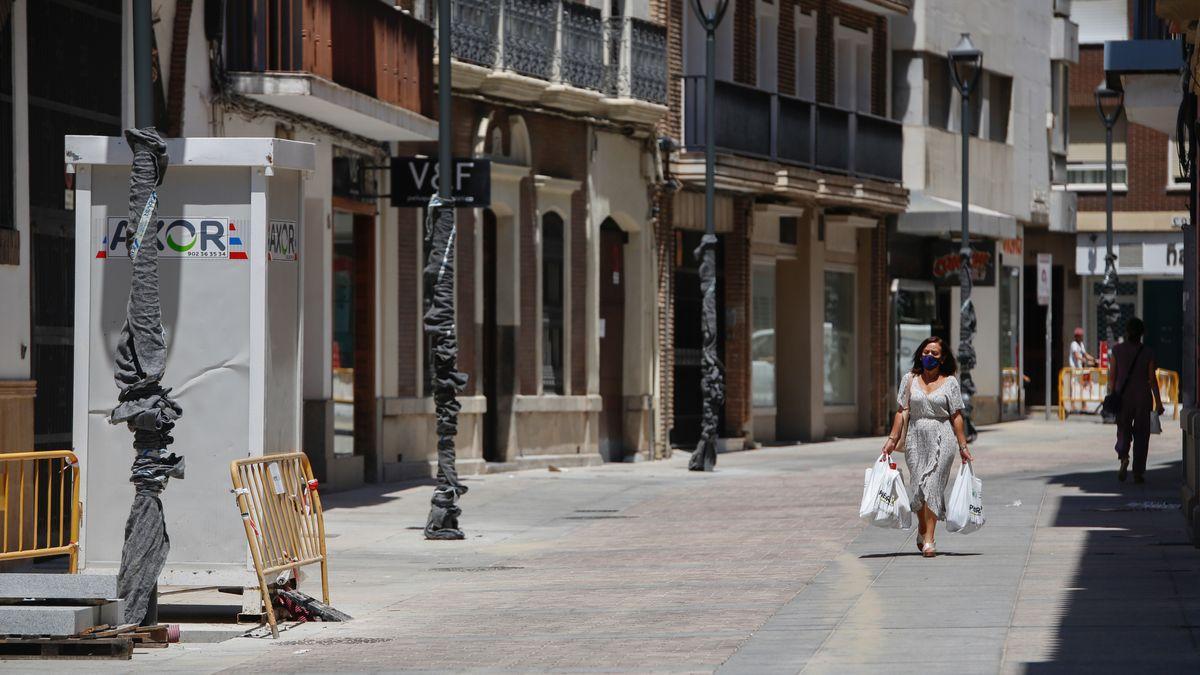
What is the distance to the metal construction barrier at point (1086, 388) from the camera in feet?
146

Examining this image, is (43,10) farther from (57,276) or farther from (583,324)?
(583,324)

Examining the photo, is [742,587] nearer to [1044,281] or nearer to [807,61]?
[807,61]

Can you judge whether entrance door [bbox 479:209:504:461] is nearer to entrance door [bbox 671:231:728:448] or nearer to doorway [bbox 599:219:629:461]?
doorway [bbox 599:219:629:461]

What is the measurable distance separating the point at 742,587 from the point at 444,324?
5264mm

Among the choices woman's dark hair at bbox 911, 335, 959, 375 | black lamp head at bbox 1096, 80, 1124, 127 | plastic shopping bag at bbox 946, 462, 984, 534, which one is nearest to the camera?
plastic shopping bag at bbox 946, 462, 984, 534

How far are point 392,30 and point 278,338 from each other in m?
10.6

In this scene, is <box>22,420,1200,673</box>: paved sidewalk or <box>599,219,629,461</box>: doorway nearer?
<box>22,420,1200,673</box>: paved sidewalk

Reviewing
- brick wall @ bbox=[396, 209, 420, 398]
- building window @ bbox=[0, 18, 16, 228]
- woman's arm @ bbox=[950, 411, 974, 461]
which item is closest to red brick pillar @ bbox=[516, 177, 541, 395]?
brick wall @ bbox=[396, 209, 420, 398]

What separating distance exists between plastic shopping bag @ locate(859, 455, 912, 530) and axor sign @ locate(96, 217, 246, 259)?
17.7 ft

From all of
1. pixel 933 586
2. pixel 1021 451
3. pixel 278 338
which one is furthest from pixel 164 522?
pixel 1021 451

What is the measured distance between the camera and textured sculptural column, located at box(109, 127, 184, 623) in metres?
11.5

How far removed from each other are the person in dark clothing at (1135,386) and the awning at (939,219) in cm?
1480

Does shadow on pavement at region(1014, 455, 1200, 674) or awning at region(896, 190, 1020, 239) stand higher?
awning at region(896, 190, 1020, 239)

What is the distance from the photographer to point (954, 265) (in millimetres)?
41062
